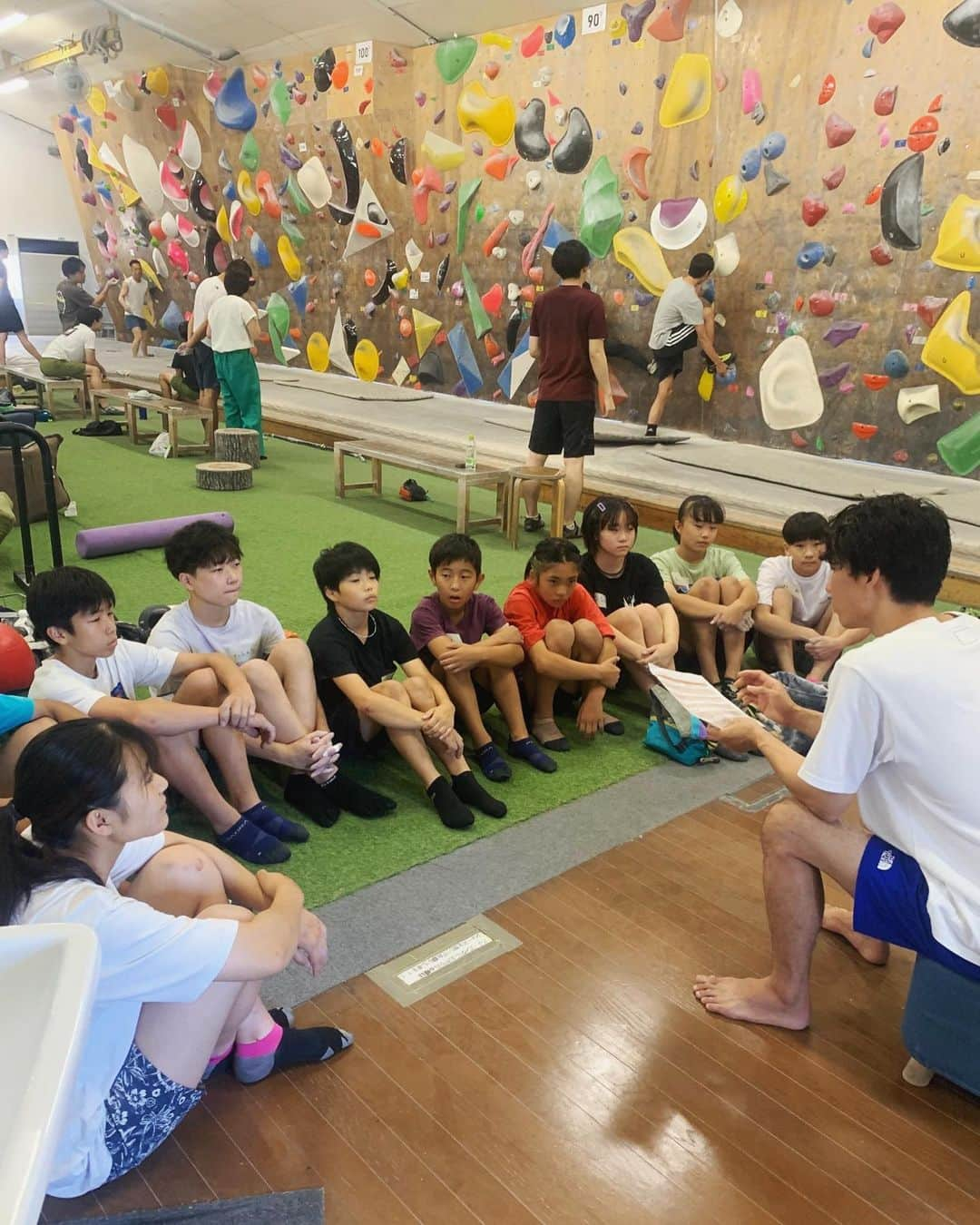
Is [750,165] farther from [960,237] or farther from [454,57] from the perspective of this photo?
[454,57]

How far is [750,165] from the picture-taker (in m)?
7.05

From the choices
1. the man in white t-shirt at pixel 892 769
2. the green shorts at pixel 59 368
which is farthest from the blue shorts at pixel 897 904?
the green shorts at pixel 59 368

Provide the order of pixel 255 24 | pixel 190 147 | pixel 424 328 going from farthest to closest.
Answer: pixel 190 147
pixel 255 24
pixel 424 328

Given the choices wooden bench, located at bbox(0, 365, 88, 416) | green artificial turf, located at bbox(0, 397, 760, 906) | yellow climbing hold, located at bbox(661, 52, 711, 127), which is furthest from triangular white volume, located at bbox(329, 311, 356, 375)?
yellow climbing hold, located at bbox(661, 52, 711, 127)

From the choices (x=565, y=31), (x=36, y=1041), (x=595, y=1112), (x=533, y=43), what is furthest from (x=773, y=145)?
(x=36, y=1041)

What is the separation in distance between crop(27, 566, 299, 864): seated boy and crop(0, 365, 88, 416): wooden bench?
7.05 metres

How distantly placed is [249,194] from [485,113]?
4.21 meters

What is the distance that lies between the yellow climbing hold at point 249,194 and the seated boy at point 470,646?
1036 centimetres

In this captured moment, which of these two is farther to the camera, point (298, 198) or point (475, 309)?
point (298, 198)

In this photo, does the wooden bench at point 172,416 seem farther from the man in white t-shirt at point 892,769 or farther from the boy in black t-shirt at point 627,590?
the man in white t-shirt at point 892,769

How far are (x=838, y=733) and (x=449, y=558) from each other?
160 centimetres

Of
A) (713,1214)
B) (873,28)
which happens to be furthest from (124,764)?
(873,28)

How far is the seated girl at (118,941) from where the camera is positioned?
1.35m

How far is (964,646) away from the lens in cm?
159
